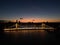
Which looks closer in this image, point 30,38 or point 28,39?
point 28,39

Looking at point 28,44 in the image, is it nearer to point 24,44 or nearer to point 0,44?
point 24,44

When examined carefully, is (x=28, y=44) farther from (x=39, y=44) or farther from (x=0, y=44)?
(x=0, y=44)

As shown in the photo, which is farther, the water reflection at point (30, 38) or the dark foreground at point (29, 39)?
the water reflection at point (30, 38)

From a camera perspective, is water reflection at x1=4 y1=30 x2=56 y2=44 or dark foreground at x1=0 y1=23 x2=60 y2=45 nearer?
dark foreground at x1=0 y1=23 x2=60 y2=45

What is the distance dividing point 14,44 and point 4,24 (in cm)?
1607

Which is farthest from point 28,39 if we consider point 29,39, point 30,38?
point 30,38

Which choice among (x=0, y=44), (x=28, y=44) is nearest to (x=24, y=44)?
(x=28, y=44)

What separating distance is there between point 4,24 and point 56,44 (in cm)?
1681

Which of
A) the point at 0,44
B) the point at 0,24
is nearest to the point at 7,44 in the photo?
the point at 0,44

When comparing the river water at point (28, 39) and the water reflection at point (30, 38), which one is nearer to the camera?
the river water at point (28, 39)

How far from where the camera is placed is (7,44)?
17.4 feet

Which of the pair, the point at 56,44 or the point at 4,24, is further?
the point at 4,24

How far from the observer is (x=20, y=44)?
5266 millimetres

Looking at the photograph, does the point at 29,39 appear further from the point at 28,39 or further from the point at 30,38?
the point at 30,38
